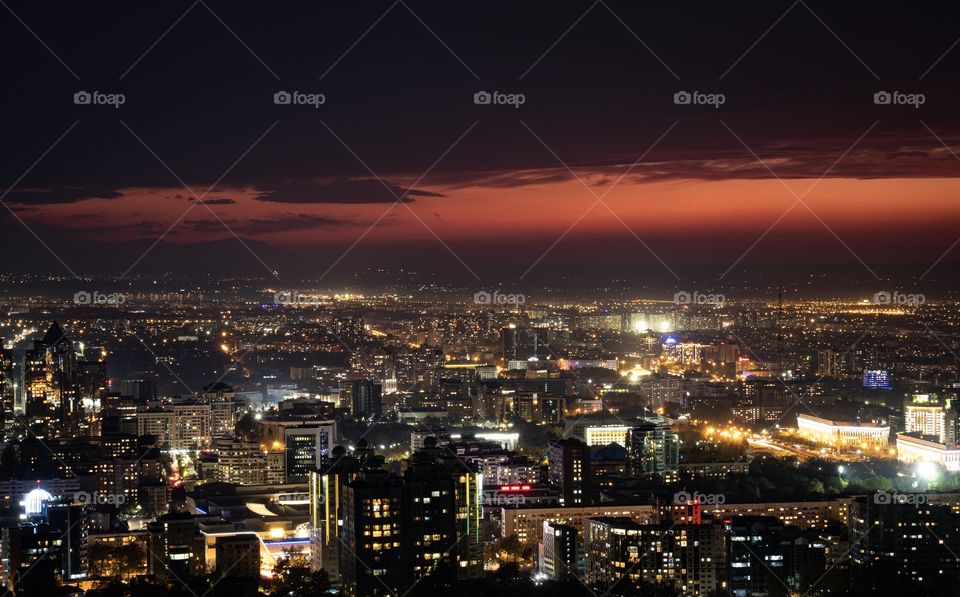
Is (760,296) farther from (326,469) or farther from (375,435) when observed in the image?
(326,469)

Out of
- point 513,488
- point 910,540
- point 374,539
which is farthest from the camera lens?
point 513,488

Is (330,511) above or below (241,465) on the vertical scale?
below

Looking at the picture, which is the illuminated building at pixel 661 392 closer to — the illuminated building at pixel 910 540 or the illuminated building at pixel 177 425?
the illuminated building at pixel 177 425

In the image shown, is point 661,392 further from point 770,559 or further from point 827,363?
point 770,559

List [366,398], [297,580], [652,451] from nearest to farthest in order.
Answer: [297,580], [652,451], [366,398]

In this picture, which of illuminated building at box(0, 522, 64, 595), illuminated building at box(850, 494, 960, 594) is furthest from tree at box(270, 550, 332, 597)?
illuminated building at box(850, 494, 960, 594)

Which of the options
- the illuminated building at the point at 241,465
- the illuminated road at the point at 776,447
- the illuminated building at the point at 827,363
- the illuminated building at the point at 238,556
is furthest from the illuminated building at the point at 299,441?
the illuminated building at the point at 827,363

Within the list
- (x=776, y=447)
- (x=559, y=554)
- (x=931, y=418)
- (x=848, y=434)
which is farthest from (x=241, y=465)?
(x=931, y=418)

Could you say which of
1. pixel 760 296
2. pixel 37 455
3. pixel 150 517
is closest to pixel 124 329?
pixel 760 296
